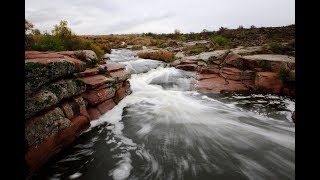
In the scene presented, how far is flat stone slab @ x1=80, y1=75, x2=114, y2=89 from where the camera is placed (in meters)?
Result: 7.62

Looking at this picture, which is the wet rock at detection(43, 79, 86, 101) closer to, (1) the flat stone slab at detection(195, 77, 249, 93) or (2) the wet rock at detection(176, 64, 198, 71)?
(1) the flat stone slab at detection(195, 77, 249, 93)

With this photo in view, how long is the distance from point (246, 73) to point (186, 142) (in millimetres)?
7500

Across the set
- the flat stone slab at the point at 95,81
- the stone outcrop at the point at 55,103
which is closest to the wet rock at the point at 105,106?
the stone outcrop at the point at 55,103

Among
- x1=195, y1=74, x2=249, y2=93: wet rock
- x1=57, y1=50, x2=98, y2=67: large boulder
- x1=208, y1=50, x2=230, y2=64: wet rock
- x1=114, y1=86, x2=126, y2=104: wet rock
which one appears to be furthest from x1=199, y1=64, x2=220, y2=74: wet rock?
x1=57, y1=50, x2=98, y2=67: large boulder

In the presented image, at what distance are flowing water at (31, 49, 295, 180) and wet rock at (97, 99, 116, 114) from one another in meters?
0.18

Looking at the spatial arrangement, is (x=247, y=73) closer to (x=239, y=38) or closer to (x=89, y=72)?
(x=89, y=72)

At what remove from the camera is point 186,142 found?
5988 mm

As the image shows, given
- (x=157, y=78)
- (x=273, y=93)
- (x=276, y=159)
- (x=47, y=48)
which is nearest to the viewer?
(x=276, y=159)

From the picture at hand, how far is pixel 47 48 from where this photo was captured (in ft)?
29.1

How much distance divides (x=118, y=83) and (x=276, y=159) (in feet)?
21.0

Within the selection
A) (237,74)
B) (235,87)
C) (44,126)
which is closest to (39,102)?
(44,126)
